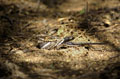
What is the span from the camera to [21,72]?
7.22 feet

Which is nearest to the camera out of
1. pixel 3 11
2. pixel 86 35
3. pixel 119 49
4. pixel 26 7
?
pixel 119 49

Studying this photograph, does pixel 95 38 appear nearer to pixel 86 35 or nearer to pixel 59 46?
pixel 86 35

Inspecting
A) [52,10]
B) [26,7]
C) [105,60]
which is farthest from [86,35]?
[26,7]

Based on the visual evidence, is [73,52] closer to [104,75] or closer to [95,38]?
[95,38]

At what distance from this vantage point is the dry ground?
2.20 meters

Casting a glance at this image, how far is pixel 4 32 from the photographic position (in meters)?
3.22

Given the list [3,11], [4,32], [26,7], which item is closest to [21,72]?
[4,32]

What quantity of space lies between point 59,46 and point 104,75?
0.94m

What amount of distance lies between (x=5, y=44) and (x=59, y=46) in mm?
809

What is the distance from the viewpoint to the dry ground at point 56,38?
220cm

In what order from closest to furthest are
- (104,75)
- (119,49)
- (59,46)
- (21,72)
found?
(104,75) < (21,72) < (119,49) < (59,46)

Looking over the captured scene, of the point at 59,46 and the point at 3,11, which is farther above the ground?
the point at 3,11

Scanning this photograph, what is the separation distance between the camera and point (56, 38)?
9.91 ft

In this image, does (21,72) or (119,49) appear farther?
(119,49)
